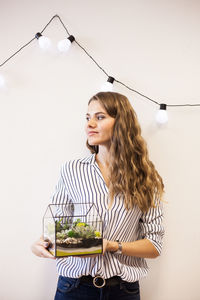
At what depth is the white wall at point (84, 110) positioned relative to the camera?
1.38 metres

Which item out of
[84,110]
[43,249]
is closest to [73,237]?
[43,249]

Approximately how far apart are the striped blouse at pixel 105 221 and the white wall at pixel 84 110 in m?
0.16

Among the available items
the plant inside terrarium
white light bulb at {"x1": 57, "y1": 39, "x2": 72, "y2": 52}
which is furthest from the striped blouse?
white light bulb at {"x1": 57, "y1": 39, "x2": 72, "y2": 52}

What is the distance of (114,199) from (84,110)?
468mm

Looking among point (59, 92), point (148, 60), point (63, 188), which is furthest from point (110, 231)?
point (148, 60)

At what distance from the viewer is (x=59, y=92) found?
1.42 meters

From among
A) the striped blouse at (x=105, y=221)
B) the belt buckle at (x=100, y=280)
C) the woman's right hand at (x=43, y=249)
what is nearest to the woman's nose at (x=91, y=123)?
the striped blouse at (x=105, y=221)

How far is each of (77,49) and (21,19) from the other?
297 mm

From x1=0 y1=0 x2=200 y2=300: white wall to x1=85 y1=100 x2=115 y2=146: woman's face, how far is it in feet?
0.66

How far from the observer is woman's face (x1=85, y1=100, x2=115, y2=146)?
1229 millimetres

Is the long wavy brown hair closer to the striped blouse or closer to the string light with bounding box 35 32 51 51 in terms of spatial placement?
the striped blouse

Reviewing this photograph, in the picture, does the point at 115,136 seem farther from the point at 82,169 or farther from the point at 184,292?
the point at 184,292

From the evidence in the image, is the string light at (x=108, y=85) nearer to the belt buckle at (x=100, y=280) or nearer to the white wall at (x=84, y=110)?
the white wall at (x=84, y=110)

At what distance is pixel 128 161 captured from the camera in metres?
1.26
